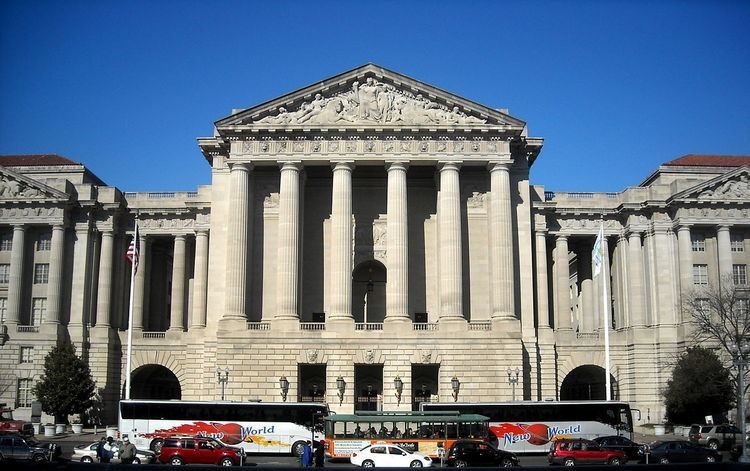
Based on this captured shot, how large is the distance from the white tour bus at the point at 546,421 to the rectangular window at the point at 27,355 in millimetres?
40723

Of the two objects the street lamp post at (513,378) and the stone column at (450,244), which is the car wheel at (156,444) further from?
the street lamp post at (513,378)

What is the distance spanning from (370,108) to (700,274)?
32.7 metres

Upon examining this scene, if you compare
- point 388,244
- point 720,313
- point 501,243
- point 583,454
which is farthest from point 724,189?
point 583,454

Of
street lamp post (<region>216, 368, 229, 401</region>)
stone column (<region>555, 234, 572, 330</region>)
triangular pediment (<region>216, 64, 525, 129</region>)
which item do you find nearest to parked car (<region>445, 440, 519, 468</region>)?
street lamp post (<region>216, 368, 229, 401</region>)

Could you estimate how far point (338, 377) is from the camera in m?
66.4

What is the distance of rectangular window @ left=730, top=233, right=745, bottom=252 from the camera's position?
252ft

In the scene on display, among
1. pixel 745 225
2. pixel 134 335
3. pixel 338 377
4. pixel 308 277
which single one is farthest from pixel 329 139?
pixel 745 225

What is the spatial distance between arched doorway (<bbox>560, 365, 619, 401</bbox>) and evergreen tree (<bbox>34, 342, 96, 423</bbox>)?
1718 inches

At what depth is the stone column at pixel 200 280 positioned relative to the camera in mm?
75875

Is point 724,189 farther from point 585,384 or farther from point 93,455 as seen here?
point 93,455

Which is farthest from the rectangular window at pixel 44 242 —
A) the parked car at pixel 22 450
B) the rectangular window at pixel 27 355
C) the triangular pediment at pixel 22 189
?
the parked car at pixel 22 450

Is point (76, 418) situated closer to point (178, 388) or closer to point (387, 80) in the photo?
→ point (178, 388)

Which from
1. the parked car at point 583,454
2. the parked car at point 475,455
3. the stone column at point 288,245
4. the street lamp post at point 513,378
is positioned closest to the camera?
the parked car at point 475,455

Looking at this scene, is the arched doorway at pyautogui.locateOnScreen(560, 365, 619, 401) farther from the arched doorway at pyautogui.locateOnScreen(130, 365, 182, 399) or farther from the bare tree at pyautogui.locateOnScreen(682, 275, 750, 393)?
the arched doorway at pyautogui.locateOnScreen(130, 365, 182, 399)
